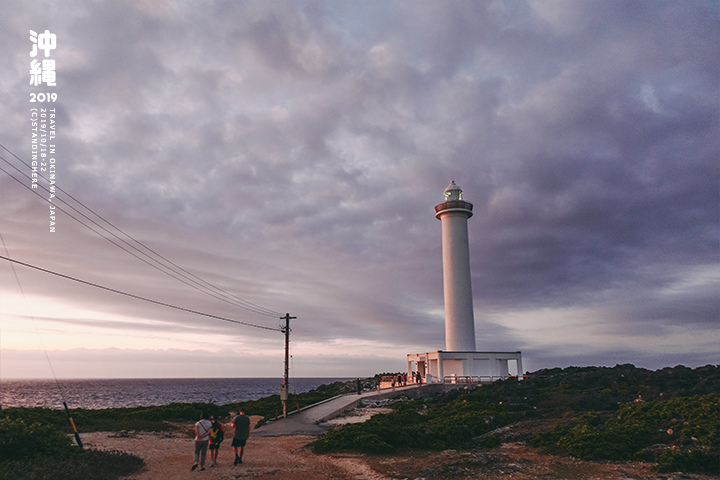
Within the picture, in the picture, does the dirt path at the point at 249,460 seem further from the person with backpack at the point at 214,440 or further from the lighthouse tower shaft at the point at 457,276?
the lighthouse tower shaft at the point at 457,276

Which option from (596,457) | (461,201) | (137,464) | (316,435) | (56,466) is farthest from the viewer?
(461,201)

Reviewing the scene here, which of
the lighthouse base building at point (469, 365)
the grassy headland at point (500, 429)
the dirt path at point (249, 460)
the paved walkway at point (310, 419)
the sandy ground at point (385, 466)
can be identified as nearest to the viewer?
the sandy ground at point (385, 466)

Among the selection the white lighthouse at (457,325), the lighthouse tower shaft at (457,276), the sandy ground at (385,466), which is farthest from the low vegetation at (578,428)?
the lighthouse tower shaft at (457,276)

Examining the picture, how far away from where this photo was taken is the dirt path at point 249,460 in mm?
14422

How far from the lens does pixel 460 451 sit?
18.1 metres

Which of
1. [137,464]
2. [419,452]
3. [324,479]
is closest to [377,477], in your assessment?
[324,479]

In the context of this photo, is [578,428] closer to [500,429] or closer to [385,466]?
[500,429]

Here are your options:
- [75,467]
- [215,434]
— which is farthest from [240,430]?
[75,467]

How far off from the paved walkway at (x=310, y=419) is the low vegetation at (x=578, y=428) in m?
3.42

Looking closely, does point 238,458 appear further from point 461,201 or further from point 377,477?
point 461,201

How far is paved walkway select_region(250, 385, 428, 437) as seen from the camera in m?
24.2

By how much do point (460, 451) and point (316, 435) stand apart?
7.93 meters

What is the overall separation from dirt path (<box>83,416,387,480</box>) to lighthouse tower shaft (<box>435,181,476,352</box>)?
2667 centimetres

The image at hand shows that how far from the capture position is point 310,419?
27438 millimetres
